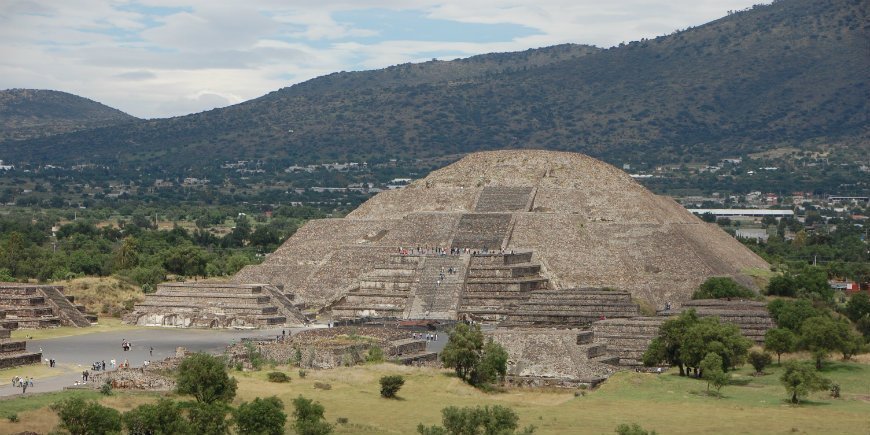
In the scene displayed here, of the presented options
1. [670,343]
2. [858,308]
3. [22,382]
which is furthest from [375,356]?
[858,308]

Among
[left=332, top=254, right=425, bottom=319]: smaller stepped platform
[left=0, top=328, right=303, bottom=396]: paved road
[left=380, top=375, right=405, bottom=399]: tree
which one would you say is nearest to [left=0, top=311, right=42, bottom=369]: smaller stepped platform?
[left=0, top=328, right=303, bottom=396]: paved road

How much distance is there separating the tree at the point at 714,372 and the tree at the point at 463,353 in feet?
26.0

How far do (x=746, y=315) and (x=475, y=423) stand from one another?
2537 centimetres

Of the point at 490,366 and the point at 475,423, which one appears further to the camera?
the point at 490,366

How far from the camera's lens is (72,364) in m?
56.2

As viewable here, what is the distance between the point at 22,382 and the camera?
161 ft

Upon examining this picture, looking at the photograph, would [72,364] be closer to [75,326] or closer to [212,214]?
[75,326]

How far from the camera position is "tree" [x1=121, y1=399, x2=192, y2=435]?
128ft

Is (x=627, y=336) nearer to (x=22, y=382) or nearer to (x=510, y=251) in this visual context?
(x=510, y=251)

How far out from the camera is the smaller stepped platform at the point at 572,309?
67250mm

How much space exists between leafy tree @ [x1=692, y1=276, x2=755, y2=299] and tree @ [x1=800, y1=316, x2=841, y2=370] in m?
13.3

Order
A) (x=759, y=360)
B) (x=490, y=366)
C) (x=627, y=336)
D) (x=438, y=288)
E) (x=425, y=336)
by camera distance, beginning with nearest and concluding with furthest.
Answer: (x=490, y=366) → (x=759, y=360) → (x=627, y=336) → (x=425, y=336) → (x=438, y=288)

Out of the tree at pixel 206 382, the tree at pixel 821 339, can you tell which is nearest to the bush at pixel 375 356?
the tree at pixel 206 382

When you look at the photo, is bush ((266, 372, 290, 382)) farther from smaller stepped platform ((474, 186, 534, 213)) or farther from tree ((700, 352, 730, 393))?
smaller stepped platform ((474, 186, 534, 213))
